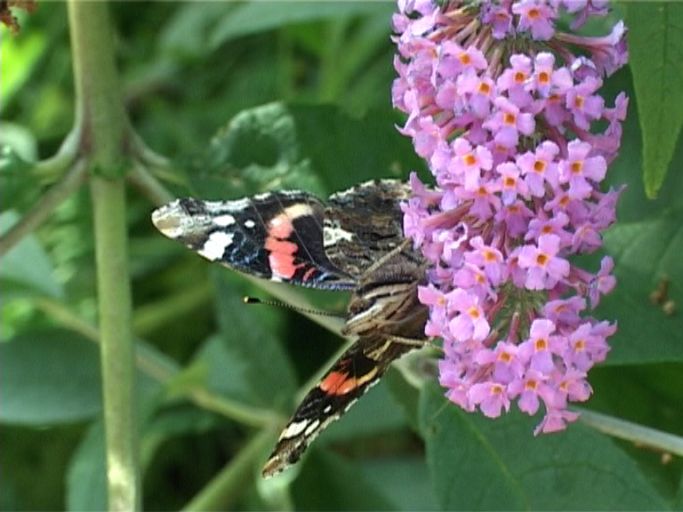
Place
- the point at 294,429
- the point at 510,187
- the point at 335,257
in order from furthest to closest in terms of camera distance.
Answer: the point at 335,257 → the point at 294,429 → the point at 510,187

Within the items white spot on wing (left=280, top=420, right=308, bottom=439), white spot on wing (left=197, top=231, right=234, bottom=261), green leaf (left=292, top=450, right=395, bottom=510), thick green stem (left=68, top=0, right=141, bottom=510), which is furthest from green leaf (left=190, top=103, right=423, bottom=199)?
green leaf (left=292, top=450, right=395, bottom=510)

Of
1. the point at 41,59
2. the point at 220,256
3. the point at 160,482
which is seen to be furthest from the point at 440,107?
the point at 41,59

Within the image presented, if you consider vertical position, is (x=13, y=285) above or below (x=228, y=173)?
below

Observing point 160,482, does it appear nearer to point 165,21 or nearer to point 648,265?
point 165,21

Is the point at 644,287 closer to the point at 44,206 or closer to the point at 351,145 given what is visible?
the point at 351,145

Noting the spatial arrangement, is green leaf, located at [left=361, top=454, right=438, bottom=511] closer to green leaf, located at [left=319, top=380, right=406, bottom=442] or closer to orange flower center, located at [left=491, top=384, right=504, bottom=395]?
green leaf, located at [left=319, top=380, right=406, bottom=442]

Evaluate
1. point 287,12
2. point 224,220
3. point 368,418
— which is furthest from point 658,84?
point 368,418
